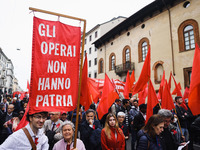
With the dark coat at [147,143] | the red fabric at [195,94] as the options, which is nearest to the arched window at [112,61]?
the red fabric at [195,94]

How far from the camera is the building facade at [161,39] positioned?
14406 mm

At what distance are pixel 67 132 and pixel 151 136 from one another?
1.43 meters

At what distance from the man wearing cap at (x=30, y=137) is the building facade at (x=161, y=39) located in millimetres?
14643

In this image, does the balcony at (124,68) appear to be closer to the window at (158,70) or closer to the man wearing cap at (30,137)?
the window at (158,70)

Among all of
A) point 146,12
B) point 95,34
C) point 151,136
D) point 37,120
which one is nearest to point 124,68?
point 146,12

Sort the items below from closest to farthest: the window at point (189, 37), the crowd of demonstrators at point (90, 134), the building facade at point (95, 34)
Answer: the crowd of demonstrators at point (90, 134) → the window at point (189, 37) → the building facade at point (95, 34)

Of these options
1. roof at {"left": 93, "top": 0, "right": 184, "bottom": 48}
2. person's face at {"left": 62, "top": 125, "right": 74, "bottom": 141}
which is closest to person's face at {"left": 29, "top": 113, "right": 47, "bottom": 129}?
person's face at {"left": 62, "top": 125, "right": 74, "bottom": 141}

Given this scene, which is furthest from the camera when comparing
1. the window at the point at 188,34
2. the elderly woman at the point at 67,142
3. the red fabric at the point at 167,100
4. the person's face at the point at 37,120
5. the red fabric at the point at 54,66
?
the window at the point at 188,34

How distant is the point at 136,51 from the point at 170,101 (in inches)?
628

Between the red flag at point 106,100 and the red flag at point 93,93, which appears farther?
the red flag at point 93,93

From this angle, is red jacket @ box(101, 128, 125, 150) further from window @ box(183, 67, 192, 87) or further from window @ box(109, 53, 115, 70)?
window @ box(109, 53, 115, 70)

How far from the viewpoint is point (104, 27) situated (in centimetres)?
3150

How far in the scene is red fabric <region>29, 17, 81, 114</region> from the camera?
2383 millimetres

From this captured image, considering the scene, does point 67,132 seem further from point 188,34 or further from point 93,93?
point 188,34
